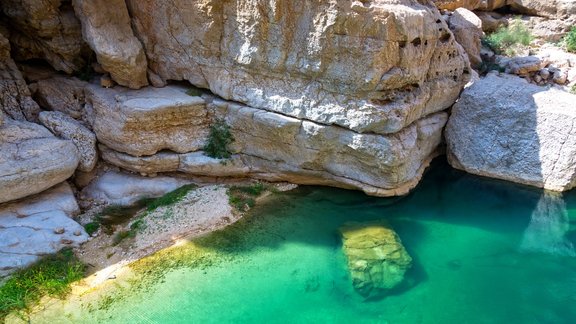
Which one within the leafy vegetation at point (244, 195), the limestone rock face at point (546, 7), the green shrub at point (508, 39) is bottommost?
the leafy vegetation at point (244, 195)

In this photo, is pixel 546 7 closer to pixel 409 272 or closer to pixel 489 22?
pixel 489 22

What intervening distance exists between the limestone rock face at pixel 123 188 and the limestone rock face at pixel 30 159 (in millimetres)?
701

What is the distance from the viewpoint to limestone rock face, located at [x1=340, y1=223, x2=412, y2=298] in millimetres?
7416

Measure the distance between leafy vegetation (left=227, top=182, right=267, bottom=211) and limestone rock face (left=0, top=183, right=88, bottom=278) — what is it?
112 inches

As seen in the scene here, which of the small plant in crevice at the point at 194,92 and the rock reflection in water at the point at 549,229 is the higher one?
the small plant in crevice at the point at 194,92

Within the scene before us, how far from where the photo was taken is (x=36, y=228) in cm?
803

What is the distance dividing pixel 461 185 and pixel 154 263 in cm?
688

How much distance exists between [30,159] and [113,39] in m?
2.74

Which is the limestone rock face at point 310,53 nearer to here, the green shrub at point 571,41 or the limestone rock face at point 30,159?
the limestone rock face at point 30,159

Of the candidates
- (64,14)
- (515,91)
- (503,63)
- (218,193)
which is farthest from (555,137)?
(64,14)

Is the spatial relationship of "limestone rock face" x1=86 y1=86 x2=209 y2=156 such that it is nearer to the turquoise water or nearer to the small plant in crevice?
the small plant in crevice

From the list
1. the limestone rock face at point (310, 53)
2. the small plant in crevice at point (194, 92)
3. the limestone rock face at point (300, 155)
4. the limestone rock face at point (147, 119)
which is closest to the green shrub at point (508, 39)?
the limestone rock face at point (310, 53)

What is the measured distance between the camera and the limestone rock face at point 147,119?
908 cm

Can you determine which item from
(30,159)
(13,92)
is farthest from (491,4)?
(30,159)
